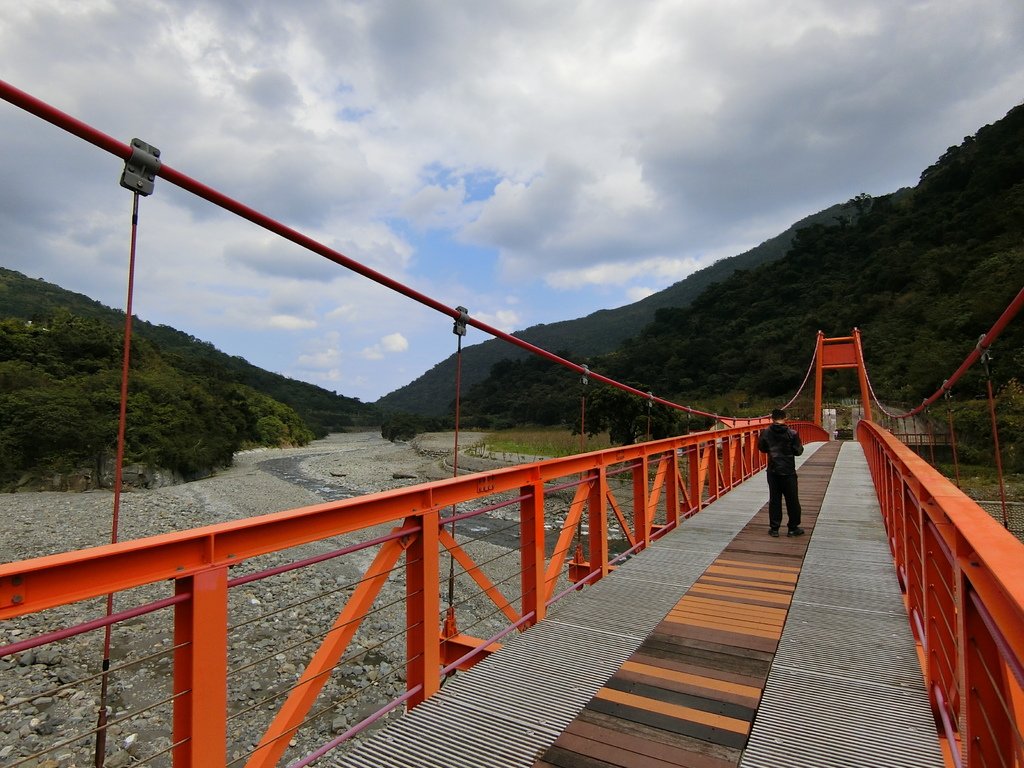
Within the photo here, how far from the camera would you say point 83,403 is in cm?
1928

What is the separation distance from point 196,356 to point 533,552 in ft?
188

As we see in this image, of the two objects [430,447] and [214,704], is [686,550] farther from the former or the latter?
[430,447]

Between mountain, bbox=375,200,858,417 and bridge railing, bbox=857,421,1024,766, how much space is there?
3376 inches

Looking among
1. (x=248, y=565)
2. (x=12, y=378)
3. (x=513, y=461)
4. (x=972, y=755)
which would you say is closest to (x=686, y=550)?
(x=972, y=755)

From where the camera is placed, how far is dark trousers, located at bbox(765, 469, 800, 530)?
4910 millimetres

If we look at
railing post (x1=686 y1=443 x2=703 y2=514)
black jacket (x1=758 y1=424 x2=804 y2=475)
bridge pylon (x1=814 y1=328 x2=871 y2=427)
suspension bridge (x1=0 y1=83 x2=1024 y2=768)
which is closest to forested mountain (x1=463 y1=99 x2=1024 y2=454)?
bridge pylon (x1=814 y1=328 x2=871 y2=427)

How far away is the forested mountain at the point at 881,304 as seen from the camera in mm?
24031

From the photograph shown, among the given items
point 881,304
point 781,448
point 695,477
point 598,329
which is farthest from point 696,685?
point 598,329

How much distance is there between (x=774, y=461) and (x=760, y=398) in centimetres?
3300

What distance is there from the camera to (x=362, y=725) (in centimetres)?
185

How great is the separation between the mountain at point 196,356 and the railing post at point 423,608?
1829 centimetres

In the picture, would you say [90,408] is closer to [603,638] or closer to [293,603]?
[293,603]

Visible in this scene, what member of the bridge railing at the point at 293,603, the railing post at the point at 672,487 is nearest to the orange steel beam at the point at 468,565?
the bridge railing at the point at 293,603

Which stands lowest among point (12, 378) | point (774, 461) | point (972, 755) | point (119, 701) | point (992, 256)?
point (119, 701)
